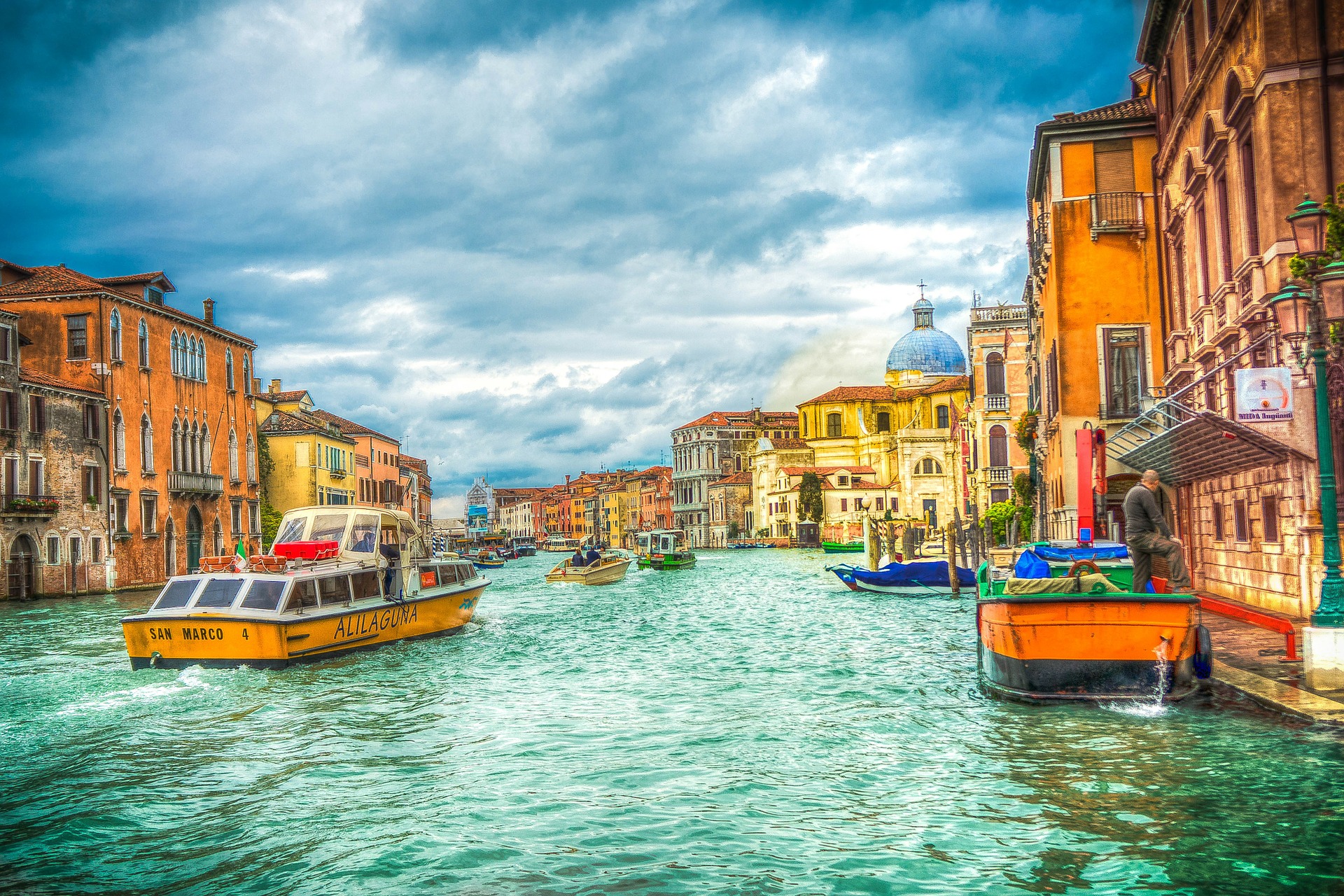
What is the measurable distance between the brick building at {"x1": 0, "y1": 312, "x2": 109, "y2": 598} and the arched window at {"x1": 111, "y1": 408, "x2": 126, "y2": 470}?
0.53m

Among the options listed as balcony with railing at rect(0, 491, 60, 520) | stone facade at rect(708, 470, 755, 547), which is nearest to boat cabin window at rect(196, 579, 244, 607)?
balcony with railing at rect(0, 491, 60, 520)

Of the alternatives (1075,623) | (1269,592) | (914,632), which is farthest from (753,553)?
(1075,623)

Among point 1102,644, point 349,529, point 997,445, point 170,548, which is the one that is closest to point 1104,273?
point 1102,644

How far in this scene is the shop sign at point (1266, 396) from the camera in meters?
11.6

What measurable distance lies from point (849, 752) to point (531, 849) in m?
3.63

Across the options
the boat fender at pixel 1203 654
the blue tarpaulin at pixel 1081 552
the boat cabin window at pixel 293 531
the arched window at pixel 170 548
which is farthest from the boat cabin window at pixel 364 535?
the arched window at pixel 170 548

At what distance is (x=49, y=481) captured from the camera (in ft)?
114

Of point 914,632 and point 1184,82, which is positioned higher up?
point 1184,82

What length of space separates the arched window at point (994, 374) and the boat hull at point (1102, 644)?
4378cm

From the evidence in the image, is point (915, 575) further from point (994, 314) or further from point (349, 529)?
point (994, 314)

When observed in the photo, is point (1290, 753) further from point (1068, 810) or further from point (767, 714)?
point (767, 714)

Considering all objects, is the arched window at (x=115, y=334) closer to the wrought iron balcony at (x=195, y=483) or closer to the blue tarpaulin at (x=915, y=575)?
the wrought iron balcony at (x=195, y=483)

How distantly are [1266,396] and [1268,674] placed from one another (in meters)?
3.13

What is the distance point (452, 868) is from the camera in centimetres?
664
